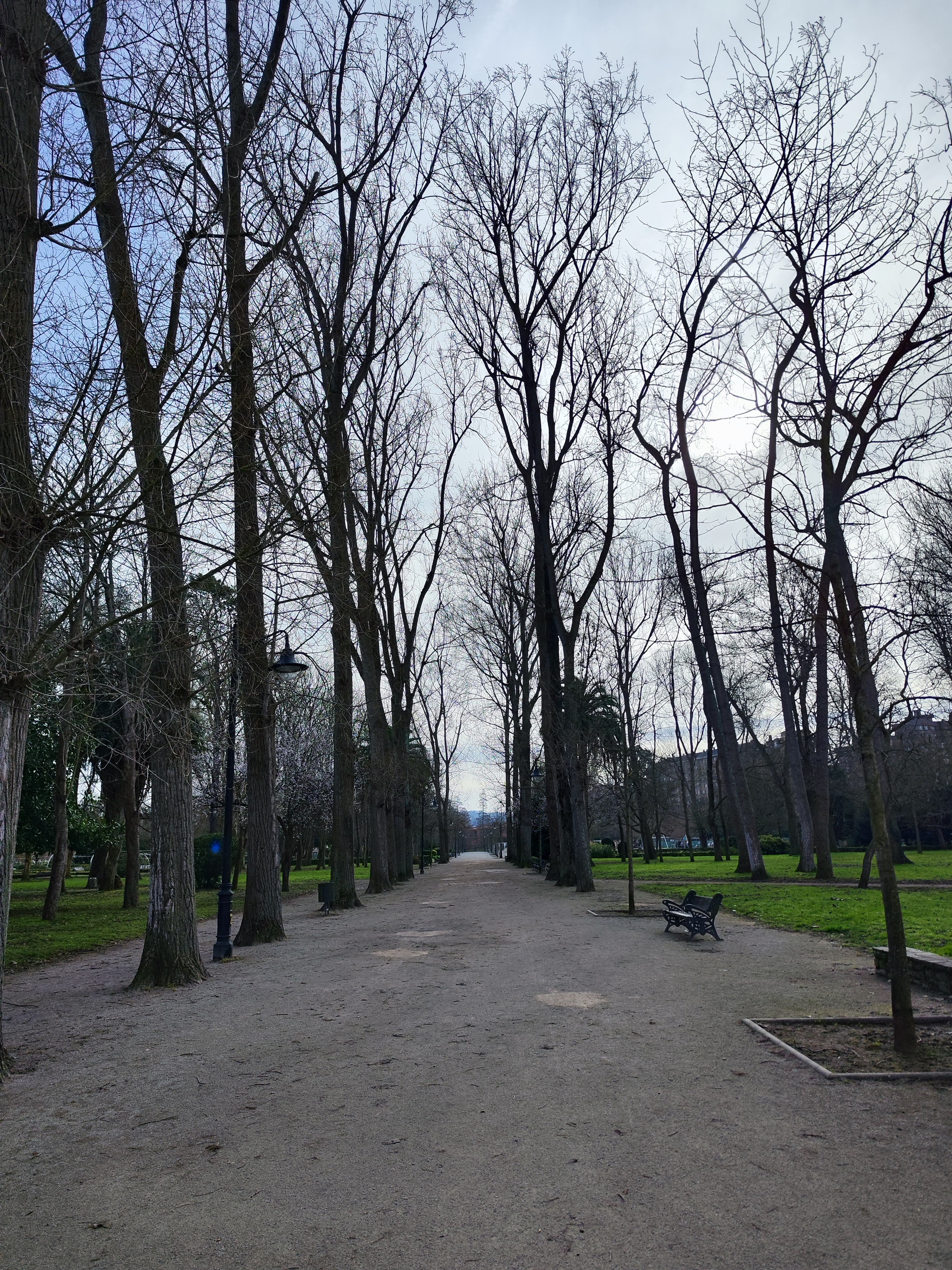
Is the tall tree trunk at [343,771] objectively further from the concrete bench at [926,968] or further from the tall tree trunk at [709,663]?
the concrete bench at [926,968]

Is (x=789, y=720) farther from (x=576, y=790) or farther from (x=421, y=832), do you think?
(x=421, y=832)

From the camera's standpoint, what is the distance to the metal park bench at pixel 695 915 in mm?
12664

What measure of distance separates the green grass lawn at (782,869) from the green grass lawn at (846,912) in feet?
5.32

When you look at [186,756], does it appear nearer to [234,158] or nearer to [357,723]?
[234,158]

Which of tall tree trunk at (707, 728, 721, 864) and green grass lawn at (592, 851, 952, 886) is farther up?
tall tree trunk at (707, 728, 721, 864)

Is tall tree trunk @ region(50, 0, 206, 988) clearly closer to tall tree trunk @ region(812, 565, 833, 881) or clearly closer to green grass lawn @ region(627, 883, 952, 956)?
green grass lawn @ region(627, 883, 952, 956)

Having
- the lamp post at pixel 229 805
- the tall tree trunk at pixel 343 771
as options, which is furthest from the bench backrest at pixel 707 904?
the tall tree trunk at pixel 343 771

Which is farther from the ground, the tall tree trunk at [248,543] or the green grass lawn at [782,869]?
the tall tree trunk at [248,543]

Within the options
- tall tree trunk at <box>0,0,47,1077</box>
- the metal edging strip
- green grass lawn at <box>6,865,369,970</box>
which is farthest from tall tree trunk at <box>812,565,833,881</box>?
tall tree trunk at <box>0,0,47,1077</box>

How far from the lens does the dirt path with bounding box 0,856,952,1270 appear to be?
11.7 ft

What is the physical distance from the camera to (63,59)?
6.98m

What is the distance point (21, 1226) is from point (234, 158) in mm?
7440

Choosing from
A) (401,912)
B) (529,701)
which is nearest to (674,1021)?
(401,912)

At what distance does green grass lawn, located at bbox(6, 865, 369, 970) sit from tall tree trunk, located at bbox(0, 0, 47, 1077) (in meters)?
8.16
